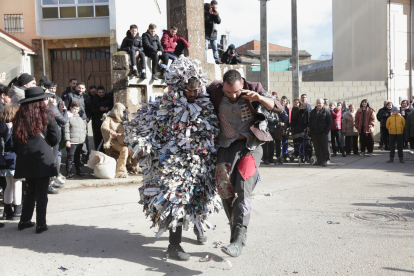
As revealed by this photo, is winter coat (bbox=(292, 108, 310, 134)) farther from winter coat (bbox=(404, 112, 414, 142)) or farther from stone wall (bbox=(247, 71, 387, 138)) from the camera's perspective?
stone wall (bbox=(247, 71, 387, 138))

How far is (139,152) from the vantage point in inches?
167

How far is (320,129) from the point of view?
1124 centimetres

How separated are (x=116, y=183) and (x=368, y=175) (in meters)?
5.89

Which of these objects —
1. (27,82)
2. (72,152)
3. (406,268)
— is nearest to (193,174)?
(406,268)

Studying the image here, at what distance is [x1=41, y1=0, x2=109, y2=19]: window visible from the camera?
57.0 ft

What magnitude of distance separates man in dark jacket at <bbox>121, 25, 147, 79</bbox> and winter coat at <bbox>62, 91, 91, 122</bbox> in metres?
1.51

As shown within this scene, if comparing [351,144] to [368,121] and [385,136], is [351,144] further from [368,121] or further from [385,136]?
[385,136]

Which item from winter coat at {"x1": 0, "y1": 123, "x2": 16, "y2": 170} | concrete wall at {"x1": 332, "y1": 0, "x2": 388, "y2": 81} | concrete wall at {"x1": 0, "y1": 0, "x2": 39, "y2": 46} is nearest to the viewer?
winter coat at {"x1": 0, "y1": 123, "x2": 16, "y2": 170}

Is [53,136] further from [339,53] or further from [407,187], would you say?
[339,53]

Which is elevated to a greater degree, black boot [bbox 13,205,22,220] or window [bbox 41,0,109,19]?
window [bbox 41,0,109,19]

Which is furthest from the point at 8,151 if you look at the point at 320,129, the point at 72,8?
the point at 72,8

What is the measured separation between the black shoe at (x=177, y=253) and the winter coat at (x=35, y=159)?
6.82 ft

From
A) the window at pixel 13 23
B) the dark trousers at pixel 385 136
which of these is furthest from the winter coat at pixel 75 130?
the dark trousers at pixel 385 136

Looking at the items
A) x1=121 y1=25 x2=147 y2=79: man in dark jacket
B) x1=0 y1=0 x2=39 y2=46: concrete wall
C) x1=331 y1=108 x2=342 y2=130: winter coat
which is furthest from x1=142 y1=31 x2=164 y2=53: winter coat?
x1=0 y1=0 x2=39 y2=46: concrete wall
